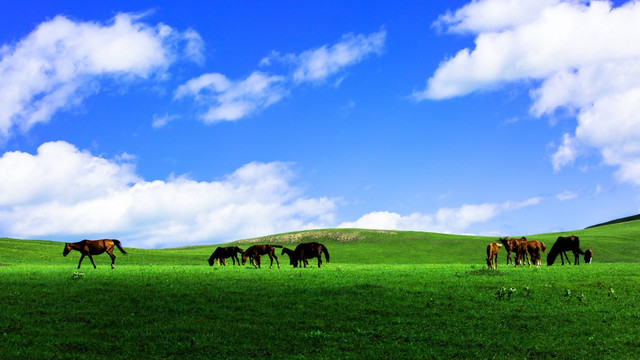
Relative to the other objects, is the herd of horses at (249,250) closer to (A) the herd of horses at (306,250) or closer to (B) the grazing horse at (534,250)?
(A) the herd of horses at (306,250)

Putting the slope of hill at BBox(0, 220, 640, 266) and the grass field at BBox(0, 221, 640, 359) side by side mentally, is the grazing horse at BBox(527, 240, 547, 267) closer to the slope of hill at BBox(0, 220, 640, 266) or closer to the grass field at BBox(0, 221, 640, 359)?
the grass field at BBox(0, 221, 640, 359)

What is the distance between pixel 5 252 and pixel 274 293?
5700cm

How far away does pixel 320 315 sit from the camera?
19734 mm

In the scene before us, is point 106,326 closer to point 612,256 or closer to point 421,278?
point 421,278

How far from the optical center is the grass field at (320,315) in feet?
53.6

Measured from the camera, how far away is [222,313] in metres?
19.9

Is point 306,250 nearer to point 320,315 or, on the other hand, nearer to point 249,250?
point 249,250

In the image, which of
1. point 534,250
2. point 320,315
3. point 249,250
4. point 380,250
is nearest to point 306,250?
point 249,250

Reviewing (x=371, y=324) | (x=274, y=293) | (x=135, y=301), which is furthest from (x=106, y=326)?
(x=371, y=324)

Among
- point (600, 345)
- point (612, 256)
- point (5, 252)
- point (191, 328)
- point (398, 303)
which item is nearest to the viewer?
point (600, 345)

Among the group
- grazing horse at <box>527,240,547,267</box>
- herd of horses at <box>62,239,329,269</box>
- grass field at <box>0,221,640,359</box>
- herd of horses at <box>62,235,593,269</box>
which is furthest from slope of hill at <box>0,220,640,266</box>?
grass field at <box>0,221,640,359</box>

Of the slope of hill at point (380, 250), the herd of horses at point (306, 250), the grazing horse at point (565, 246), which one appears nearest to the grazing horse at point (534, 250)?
the herd of horses at point (306, 250)

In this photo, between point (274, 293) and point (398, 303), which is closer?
point (398, 303)

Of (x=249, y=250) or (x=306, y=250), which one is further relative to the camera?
(x=249, y=250)
